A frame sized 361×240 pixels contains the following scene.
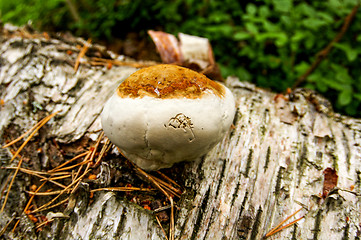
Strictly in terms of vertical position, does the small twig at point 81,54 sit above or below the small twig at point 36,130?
above

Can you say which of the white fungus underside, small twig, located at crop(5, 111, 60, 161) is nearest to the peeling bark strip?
small twig, located at crop(5, 111, 60, 161)

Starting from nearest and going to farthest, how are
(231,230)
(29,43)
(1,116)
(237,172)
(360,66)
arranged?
(231,230) → (237,172) → (1,116) → (29,43) → (360,66)

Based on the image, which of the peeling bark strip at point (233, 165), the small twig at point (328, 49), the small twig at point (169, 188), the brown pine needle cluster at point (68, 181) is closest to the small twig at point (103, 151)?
the brown pine needle cluster at point (68, 181)

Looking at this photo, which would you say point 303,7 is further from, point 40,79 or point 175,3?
point 40,79

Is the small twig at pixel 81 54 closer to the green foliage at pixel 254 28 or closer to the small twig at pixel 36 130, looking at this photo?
the small twig at pixel 36 130

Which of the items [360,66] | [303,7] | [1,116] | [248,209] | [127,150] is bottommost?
[360,66]

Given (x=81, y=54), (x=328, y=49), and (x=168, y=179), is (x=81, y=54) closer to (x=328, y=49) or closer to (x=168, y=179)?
(x=168, y=179)

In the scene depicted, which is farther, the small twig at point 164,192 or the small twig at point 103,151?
the small twig at point 103,151

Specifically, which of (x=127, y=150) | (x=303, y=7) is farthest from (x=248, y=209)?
(x=303, y=7)

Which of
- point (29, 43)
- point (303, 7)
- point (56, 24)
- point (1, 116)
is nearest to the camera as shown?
point (1, 116)
